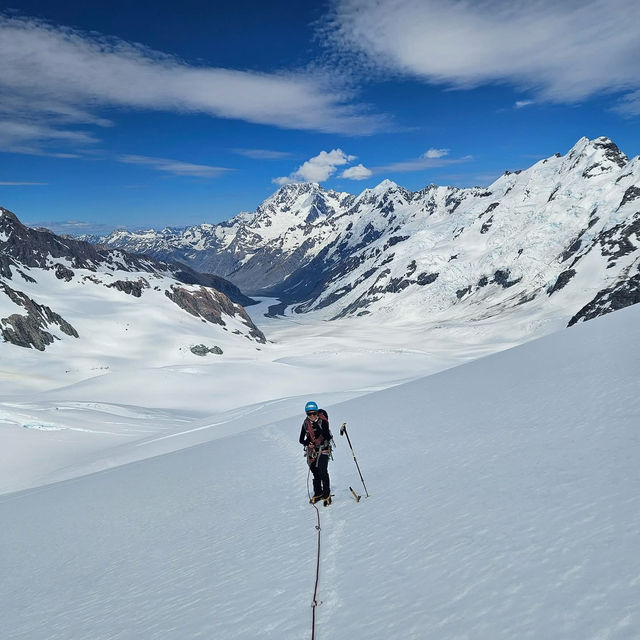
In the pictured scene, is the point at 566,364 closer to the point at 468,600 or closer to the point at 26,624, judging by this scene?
the point at 468,600

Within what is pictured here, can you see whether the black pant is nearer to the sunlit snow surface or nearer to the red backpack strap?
the red backpack strap

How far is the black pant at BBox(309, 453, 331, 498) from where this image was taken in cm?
1097

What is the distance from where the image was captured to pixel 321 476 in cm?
1103

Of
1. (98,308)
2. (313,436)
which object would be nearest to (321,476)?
(313,436)

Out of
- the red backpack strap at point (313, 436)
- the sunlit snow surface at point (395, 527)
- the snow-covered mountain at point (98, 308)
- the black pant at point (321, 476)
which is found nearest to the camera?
the sunlit snow surface at point (395, 527)

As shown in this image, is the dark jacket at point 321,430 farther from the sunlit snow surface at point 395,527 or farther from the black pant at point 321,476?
the sunlit snow surface at point 395,527

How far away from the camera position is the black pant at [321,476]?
36.0ft

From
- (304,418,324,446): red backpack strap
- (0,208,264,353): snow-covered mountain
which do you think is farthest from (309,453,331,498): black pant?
(0,208,264,353): snow-covered mountain

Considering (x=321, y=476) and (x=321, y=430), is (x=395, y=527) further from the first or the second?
(x=321, y=430)

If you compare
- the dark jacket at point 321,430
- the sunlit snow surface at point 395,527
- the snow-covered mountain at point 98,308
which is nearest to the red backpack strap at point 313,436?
the dark jacket at point 321,430

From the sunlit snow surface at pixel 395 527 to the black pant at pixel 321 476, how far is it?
0.51 metres

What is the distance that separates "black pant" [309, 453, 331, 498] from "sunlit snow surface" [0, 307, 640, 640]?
510mm

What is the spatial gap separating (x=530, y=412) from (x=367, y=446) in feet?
16.7

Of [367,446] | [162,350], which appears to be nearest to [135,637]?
[367,446]
